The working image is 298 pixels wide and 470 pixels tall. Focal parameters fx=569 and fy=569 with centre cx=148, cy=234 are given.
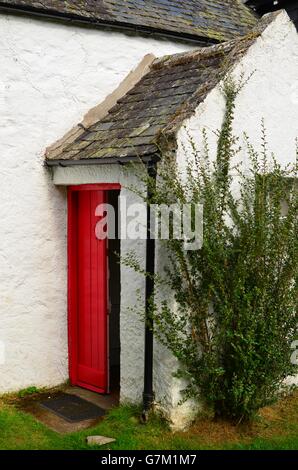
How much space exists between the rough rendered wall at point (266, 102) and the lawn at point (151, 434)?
284 millimetres

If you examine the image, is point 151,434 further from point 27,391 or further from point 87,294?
point 87,294

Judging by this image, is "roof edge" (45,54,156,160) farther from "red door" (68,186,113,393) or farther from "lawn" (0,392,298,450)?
"lawn" (0,392,298,450)

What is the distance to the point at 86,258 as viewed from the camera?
23.9 ft

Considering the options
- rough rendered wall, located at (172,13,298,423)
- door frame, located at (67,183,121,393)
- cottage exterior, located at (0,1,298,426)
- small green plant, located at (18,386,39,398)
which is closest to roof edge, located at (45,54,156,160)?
cottage exterior, located at (0,1,298,426)

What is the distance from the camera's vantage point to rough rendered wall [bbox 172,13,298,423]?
5832mm

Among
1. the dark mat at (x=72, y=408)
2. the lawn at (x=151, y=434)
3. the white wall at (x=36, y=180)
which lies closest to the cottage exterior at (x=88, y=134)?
the white wall at (x=36, y=180)

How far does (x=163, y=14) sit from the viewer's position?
8.49 meters

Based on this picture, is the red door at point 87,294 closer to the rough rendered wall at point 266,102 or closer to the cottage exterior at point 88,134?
the cottage exterior at point 88,134

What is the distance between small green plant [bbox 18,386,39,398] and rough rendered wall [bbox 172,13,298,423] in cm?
216

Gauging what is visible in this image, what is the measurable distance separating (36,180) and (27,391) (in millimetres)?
2594

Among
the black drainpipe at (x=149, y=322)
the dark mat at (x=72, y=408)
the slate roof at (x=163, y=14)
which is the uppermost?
the slate roof at (x=163, y=14)

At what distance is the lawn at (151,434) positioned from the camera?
5.46 m
